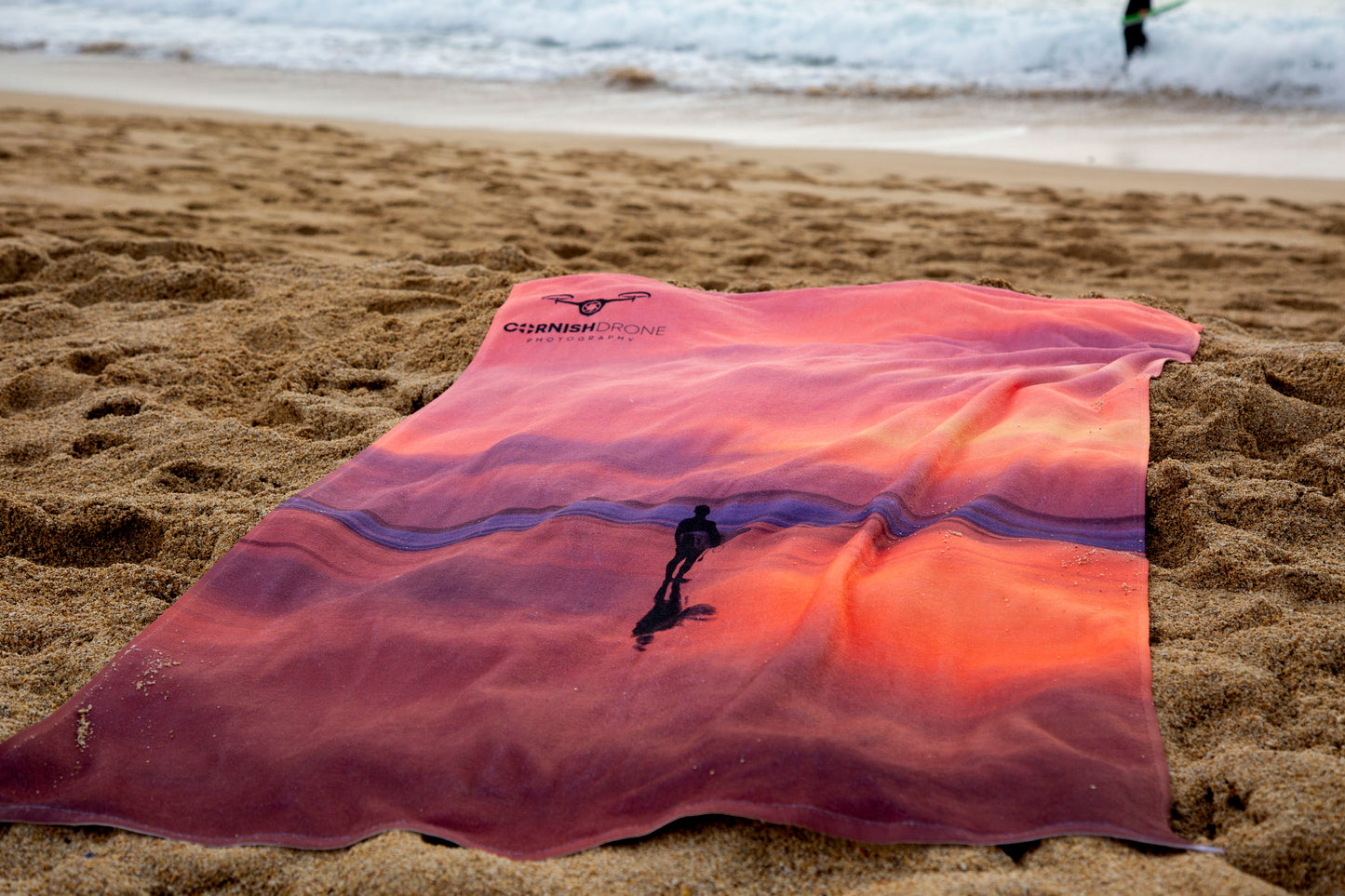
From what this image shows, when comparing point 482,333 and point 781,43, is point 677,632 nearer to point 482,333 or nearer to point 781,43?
point 482,333

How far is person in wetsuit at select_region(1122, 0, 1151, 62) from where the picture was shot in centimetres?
785

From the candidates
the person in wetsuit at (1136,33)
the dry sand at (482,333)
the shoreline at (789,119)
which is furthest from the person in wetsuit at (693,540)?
the person in wetsuit at (1136,33)

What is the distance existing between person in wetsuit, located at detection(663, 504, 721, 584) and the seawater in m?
6.93

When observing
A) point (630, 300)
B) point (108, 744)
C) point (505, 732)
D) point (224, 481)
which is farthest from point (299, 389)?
point (505, 732)

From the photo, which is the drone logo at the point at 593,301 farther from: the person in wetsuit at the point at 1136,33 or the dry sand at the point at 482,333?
the person in wetsuit at the point at 1136,33

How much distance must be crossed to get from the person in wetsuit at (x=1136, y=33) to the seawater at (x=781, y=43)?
0.12 m

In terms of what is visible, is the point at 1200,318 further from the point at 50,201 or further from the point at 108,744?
the point at 50,201

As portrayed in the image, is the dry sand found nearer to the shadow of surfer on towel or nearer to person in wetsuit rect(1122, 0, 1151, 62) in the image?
the shadow of surfer on towel

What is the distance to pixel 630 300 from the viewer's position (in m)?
2.72

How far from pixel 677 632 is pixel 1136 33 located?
8.37 m

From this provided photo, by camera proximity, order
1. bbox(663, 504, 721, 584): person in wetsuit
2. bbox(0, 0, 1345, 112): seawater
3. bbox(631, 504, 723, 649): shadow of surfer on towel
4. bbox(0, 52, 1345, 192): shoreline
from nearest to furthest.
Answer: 1. bbox(631, 504, 723, 649): shadow of surfer on towel
2. bbox(663, 504, 721, 584): person in wetsuit
3. bbox(0, 52, 1345, 192): shoreline
4. bbox(0, 0, 1345, 112): seawater

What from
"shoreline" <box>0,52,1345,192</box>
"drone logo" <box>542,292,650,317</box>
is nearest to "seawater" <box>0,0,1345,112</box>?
"shoreline" <box>0,52,1345,192</box>

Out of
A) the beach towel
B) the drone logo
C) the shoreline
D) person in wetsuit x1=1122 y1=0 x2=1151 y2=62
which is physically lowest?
the beach towel

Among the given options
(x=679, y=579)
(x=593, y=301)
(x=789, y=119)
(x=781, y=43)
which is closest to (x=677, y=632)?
(x=679, y=579)
